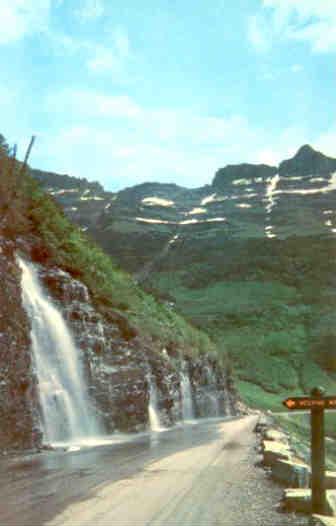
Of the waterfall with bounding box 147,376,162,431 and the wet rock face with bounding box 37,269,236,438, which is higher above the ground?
the wet rock face with bounding box 37,269,236,438

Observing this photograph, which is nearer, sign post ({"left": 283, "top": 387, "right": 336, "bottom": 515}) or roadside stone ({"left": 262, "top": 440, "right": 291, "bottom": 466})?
sign post ({"left": 283, "top": 387, "right": 336, "bottom": 515})

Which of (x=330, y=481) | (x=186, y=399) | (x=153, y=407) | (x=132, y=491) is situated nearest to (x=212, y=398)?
(x=186, y=399)

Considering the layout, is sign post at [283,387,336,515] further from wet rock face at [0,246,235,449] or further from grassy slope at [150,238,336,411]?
grassy slope at [150,238,336,411]

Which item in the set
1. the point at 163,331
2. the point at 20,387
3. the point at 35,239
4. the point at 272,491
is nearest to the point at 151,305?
the point at 163,331

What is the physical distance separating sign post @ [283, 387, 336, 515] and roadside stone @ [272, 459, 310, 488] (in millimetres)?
2221

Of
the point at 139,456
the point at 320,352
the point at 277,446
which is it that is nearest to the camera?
the point at 277,446

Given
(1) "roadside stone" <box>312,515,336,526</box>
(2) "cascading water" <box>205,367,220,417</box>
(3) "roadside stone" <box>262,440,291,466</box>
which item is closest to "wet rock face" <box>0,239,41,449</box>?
(3) "roadside stone" <box>262,440,291,466</box>

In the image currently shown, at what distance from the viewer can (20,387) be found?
63.6 feet

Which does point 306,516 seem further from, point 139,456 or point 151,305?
point 151,305

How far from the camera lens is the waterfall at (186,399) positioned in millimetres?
50816

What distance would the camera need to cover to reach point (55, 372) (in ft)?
83.6

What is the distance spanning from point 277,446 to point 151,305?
141ft

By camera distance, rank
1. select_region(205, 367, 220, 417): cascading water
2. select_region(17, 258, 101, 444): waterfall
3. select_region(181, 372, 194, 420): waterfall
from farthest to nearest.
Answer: select_region(205, 367, 220, 417): cascading water, select_region(181, 372, 194, 420): waterfall, select_region(17, 258, 101, 444): waterfall

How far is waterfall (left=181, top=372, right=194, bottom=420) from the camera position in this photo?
5082cm
